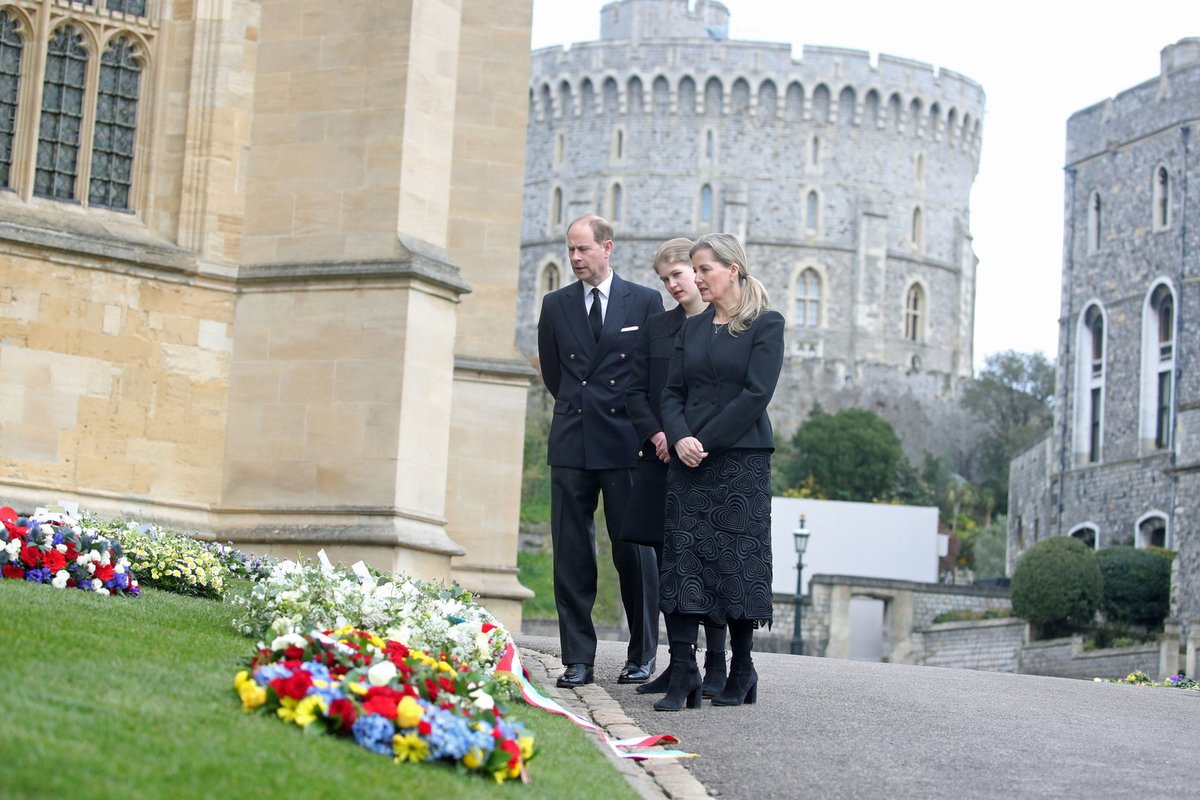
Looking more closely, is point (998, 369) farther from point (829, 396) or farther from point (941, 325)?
point (829, 396)

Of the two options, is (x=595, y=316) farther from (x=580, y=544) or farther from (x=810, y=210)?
(x=810, y=210)

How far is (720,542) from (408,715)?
2916 millimetres

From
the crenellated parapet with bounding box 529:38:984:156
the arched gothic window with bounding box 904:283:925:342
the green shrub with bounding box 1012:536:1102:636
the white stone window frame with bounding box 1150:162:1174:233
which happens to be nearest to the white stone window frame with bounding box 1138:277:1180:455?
the white stone window frame with bounding box 1150:162:1174:233

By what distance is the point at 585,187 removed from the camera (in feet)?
290

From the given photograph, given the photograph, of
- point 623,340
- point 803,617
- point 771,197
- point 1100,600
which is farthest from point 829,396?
point 623,340

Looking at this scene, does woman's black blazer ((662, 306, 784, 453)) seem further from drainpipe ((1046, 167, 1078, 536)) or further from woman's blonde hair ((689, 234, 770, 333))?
drainpipe ((1046, 167, 1078, 536))

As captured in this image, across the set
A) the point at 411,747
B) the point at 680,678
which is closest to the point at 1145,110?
the point at 680,678

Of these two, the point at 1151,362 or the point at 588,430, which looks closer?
the point at 588,430

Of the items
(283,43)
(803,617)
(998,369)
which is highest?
(998,369)

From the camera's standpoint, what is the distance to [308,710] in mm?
6535

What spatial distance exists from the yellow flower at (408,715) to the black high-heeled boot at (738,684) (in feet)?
10.4

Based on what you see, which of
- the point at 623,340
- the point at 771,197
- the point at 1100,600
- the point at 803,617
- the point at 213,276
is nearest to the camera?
the point at 623,340

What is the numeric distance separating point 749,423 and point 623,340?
1237mm

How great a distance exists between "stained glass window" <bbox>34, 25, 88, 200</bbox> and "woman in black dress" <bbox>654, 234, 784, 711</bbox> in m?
7.43
